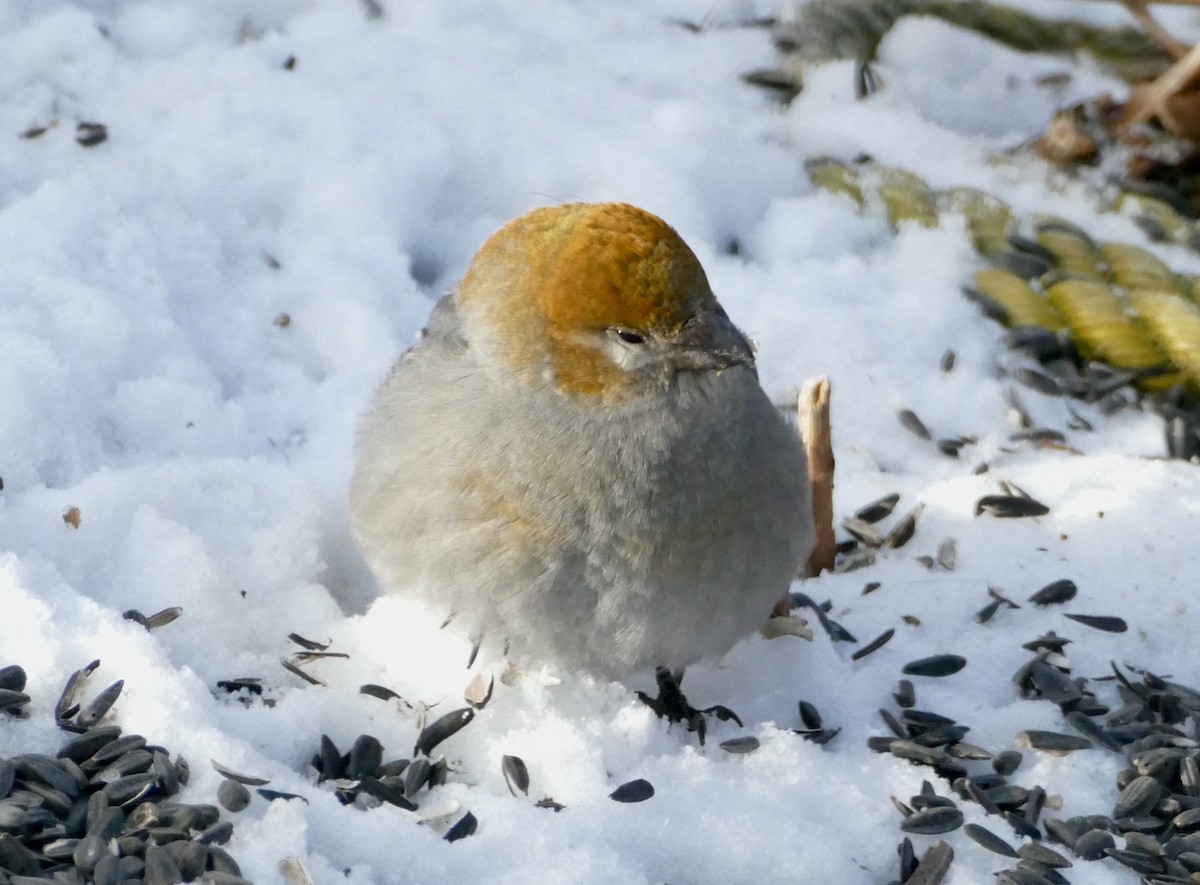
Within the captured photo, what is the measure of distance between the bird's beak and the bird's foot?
2.75 ft

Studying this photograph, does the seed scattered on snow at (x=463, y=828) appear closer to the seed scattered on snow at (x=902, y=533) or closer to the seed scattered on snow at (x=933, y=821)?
the seed scattered on snow at (x=933, y=821)

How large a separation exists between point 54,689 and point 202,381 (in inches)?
54.1

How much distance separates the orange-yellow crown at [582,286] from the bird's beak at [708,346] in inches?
0.9

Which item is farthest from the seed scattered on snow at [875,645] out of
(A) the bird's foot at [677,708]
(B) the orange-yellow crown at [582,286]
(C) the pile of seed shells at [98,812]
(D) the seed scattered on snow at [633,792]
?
(C) the pile of seed shells at [98,812]

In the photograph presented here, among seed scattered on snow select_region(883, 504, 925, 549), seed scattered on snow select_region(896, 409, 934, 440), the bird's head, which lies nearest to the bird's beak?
the bird's head

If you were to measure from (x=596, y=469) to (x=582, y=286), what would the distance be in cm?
40

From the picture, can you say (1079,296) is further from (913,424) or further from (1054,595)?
(1054,595)

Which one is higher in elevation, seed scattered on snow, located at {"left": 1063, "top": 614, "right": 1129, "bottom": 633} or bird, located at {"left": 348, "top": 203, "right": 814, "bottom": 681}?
bird, located at {"left": 348, "top": 203, "right": 814, "bottom": 681}

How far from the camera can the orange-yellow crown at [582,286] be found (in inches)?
122

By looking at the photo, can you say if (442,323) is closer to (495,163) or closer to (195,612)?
(195,612)

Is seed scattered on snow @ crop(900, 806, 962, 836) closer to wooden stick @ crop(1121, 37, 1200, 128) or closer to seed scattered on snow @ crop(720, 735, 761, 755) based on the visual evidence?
seed scattered on snow @ crop(720, 735, 761, 755)

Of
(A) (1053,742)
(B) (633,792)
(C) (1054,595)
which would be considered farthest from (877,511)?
(B) (633,792)

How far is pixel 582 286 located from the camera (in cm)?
317

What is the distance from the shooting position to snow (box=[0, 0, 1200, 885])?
3.25m
